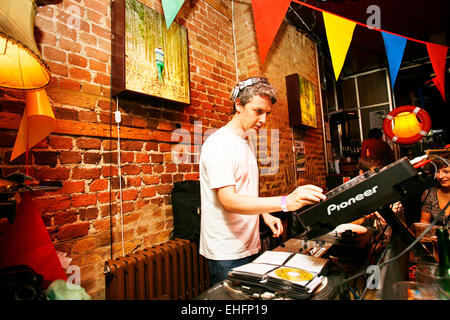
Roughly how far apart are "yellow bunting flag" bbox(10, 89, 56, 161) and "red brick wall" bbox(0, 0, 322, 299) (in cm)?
11

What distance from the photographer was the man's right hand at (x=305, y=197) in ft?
2.61

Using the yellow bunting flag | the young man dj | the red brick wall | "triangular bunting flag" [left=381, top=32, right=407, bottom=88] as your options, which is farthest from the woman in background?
the yellow bunting flag

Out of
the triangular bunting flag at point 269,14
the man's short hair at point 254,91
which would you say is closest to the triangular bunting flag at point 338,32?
the triangular bunting flag at point 269,14

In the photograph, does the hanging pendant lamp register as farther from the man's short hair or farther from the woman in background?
the man's short hair

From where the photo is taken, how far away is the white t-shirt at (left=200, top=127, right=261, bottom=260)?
1227 millimetres

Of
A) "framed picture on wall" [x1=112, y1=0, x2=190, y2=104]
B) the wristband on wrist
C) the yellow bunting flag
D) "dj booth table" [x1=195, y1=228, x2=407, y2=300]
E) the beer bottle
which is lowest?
"dj booth table" [x1=195, y1=228, x2=407, y2=300]

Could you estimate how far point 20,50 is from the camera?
0.98m

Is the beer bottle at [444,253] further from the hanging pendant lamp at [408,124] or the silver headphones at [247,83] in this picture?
the hanging pendant lamp at [408,124]

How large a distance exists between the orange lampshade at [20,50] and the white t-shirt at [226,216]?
77 cm
